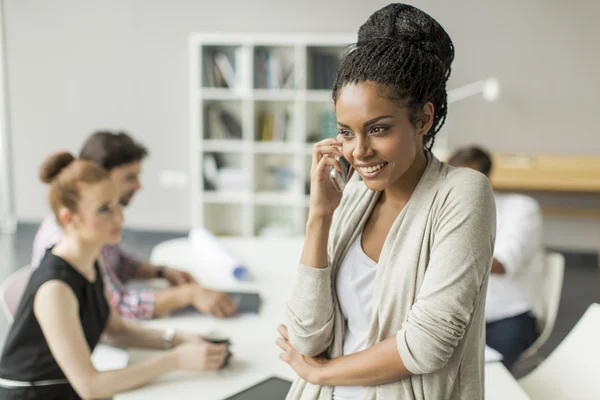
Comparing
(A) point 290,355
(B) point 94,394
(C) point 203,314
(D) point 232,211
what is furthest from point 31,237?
(A) point 290,355

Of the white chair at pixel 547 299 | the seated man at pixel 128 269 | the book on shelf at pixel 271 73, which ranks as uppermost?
the book on shelf at pixel 271 73

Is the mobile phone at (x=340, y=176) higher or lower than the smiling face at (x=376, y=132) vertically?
lower

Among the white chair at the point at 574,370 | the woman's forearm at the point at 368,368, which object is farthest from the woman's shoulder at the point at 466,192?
the white chair at the point at 574,370

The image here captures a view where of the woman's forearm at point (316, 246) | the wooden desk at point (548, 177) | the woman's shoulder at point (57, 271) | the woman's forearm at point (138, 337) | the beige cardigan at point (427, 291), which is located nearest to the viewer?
the beige cardigan at point (427, 291)

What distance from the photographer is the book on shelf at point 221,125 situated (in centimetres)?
568

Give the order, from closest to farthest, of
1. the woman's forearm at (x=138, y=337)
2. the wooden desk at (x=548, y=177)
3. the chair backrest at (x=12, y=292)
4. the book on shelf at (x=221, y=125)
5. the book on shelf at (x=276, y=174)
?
the woman's forearm at (x=138, y=337), the chair backrest at (x=12, y=292), the wooden desk at (x=548, y=177), the book on shelf at (x=221, y=125), the book on shelf at (x=276, y=174)

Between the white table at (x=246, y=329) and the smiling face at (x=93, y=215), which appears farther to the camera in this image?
the smiling face at (x=93, y=215)

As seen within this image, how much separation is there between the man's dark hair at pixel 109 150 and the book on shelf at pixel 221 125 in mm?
3111

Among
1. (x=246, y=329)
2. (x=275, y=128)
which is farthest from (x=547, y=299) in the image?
(x=275, y=128)

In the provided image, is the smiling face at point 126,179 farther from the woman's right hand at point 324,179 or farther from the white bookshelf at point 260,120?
the white bookshelf at point 260,120

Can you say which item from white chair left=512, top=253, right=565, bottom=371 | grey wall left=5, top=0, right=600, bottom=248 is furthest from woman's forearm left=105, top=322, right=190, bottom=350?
grey wall left=5, top=0, right=600, bottom=248

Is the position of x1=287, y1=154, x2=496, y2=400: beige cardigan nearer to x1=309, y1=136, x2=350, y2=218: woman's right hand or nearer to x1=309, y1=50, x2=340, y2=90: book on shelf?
x1=309, y1=136, x2=350, y2=218: woman's right hand

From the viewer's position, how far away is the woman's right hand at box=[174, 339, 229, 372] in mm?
1724

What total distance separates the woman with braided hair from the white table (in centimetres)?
48
